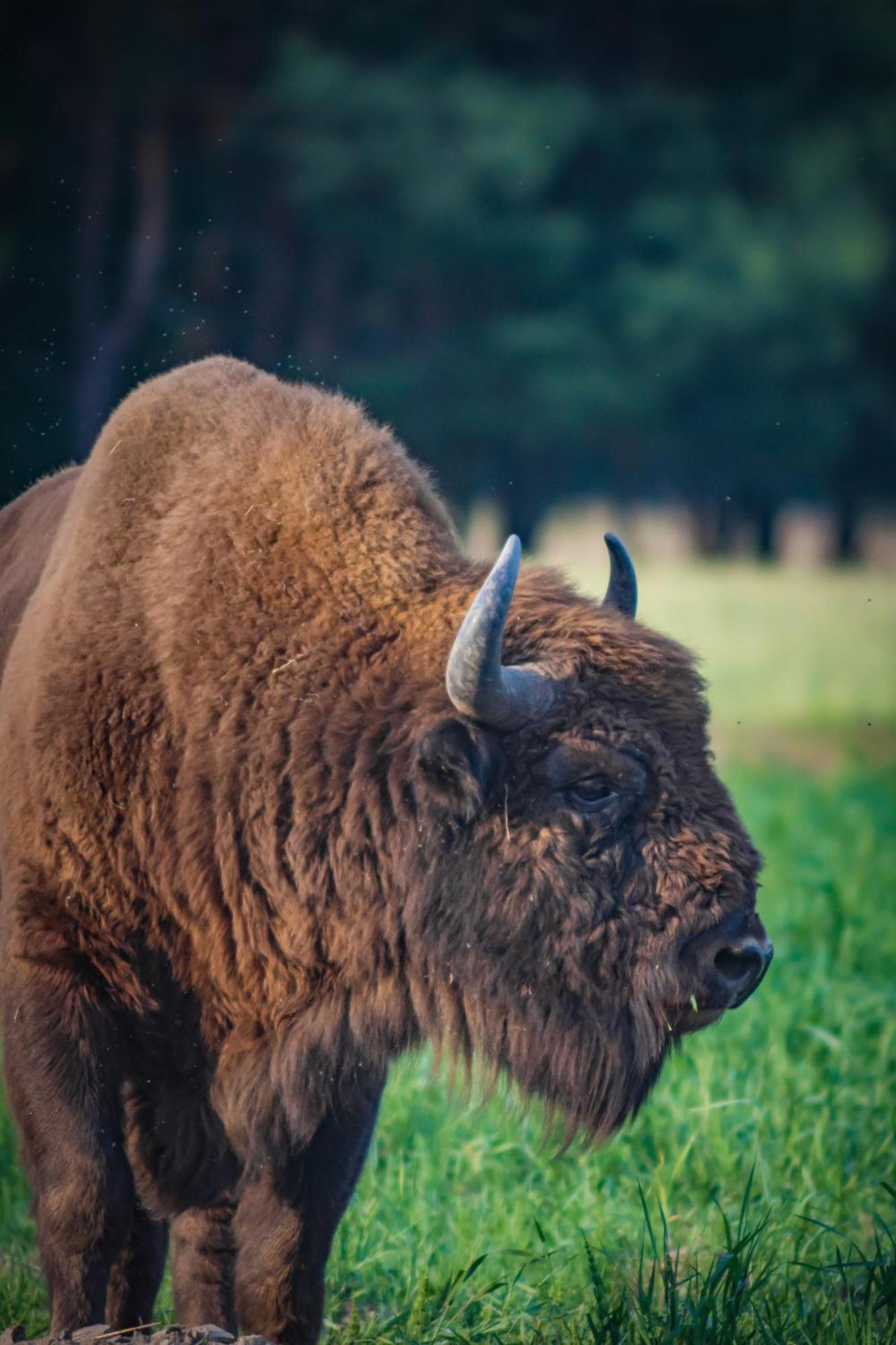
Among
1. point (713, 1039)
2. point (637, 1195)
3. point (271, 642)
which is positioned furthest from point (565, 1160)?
point (271, 642)

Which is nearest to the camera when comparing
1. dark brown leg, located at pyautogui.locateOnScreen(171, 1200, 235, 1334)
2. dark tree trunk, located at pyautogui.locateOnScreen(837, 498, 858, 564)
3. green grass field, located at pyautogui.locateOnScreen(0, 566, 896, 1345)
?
green grass field, located at pyautogui.locateOnScreen(0, 566, 896, 1345)

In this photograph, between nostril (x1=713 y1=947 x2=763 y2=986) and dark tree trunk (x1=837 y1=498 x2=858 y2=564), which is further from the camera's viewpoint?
dark tree trunk (x1=837 y1=498 x2=858 y2=564)

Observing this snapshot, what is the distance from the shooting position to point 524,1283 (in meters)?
4.19

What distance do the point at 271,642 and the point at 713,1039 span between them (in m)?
3.36

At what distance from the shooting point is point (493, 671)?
3225 millimetres

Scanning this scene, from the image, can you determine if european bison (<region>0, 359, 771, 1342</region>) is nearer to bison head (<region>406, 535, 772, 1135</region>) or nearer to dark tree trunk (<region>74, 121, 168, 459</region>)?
bison head (<region>406, 535, 772, 1135</region>)

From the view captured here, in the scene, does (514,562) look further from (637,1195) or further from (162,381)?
(637,1195)

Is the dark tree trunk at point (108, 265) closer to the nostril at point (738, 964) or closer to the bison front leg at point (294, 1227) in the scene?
the bison front leg at point (294, 1227)

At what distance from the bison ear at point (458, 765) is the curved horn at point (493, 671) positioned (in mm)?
46

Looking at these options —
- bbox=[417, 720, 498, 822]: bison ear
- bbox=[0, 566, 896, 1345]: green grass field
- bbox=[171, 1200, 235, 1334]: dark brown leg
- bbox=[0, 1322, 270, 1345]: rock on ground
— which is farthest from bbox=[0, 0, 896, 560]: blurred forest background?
bbox=[0, 1322, 270, 1345]: rock on ground

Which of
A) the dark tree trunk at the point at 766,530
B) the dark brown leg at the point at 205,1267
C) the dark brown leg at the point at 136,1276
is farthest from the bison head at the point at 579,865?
the dark tree trunk at the point at 766,530

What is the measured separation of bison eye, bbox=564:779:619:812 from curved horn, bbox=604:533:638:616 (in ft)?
1.83

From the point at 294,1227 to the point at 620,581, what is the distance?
1.78 meters

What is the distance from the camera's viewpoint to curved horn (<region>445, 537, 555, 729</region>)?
10.4 ft
